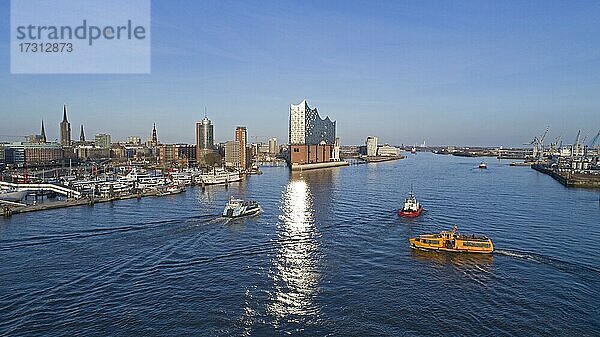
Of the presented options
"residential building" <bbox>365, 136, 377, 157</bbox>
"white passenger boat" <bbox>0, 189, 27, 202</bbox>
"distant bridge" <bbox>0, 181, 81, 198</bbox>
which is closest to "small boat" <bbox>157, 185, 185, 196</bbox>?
"distant bridge" <bbox>0, 181, 81, 198</bbox>

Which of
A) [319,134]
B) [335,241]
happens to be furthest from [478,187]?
[319,134]

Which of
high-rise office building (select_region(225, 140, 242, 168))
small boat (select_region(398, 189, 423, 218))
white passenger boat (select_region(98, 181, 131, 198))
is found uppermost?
high-rise office building (select_region(225, 140, 242, 168))

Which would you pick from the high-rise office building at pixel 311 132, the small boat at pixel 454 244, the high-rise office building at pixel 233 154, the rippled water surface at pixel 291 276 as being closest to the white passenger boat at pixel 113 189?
the rippled water surface at pixel 291 276

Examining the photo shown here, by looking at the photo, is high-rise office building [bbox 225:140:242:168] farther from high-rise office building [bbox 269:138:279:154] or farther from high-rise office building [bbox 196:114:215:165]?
high-rise office building [bbox 269:138:279:154]

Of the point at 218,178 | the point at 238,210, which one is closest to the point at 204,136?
the point at 218,178

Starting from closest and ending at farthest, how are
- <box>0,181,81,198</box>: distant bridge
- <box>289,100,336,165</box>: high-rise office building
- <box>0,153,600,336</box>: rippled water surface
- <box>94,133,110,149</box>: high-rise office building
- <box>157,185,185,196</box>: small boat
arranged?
<box>0,153,600,336</box>: rippled water surface, <box>0,181,81,198</box>: distant bridge, <box>157,185,185,196</box>: small boat, <box>289,100,336,165</box>: high-rise office building, <box>94,133,110,149</box>: high-rise office building

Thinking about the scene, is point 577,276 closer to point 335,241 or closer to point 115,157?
point 335,241
